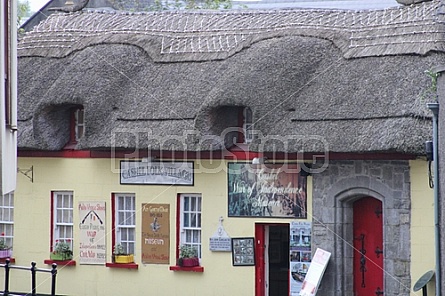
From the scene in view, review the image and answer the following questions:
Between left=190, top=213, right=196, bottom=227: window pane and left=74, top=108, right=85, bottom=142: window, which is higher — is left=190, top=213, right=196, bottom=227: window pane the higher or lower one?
the lower one

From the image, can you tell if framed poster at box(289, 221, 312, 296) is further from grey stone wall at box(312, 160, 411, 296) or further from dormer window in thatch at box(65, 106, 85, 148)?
dormer window in thatch at box(65, 106, 85, 148)

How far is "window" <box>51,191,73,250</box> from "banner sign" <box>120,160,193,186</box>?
5.04 feet

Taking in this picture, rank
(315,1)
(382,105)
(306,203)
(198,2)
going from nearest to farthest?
(382,105) → (306,203) → (315,1) → (198,2)

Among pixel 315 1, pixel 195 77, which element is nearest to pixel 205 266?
pixel 195 77

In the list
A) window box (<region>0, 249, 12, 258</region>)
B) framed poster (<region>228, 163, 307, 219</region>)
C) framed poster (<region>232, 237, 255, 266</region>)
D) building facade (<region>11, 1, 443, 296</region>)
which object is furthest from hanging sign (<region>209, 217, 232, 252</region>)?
window box (<region>0, 249, 12, 258</region>)

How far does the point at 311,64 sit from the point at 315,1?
634 inches

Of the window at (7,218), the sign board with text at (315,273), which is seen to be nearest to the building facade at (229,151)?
the sign board with text at (315,273)

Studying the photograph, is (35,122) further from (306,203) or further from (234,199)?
(306,203)

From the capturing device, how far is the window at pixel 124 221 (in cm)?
2297

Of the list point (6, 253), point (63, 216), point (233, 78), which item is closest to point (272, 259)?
point (233, 78)

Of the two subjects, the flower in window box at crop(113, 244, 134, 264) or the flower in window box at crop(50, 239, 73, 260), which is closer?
the flower in window box at crop(113, 244, 134, 264)

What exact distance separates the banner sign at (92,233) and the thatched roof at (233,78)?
4.76 feet

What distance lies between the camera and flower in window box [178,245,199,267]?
72.1 feet

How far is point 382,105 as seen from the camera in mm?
19625
